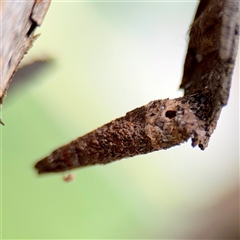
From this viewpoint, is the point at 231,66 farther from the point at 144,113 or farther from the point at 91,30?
the point at 91,30

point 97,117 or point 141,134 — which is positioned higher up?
point 97,117

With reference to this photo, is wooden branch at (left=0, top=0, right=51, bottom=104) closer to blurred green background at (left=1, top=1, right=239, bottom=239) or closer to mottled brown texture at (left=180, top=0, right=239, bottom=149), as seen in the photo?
mottled brown texture at (left=180, top=0, right=239, bottom=149)

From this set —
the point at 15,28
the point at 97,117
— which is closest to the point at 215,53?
the point at 15,28

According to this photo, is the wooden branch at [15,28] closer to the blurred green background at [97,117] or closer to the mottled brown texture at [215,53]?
the mottled brown texture at [215,53]

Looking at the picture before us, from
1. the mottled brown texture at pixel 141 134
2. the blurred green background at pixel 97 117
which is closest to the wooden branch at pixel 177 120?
the mottled brown texture at pixel 141 134

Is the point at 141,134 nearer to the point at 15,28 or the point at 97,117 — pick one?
the point at 15,28

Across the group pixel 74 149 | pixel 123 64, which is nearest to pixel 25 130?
pixel 123 64

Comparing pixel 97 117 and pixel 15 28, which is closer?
pixel 15 28
